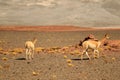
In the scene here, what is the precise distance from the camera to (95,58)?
23078 mm

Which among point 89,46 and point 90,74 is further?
point 89,46

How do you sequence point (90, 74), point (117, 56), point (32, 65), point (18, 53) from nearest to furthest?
point (90, 74)
point (32, 65)
point (117, 56)
point (18, 53)

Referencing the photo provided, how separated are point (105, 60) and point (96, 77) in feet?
19.6

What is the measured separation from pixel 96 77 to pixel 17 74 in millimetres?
3836

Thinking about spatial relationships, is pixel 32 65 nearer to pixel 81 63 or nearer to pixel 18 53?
pixel 81 63

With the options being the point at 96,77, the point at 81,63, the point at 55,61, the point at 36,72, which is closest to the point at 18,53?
the point at 55,61

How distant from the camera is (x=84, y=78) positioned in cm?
1598

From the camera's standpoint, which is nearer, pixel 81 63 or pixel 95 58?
pixel 81 63

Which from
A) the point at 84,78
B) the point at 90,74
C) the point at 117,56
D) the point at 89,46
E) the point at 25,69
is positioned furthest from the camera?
the point at 117,56

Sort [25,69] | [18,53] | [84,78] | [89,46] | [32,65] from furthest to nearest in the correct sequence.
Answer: [18,53]
[89,46]
[32,65]
[25,69]
[84,78]

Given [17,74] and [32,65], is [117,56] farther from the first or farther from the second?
[17,74]

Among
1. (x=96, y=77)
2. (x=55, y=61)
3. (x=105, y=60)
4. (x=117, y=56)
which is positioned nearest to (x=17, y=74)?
(x=96, y=77)

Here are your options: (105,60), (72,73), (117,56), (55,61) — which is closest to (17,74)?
(72,73)

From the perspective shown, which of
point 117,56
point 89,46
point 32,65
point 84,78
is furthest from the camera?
point 117,56
